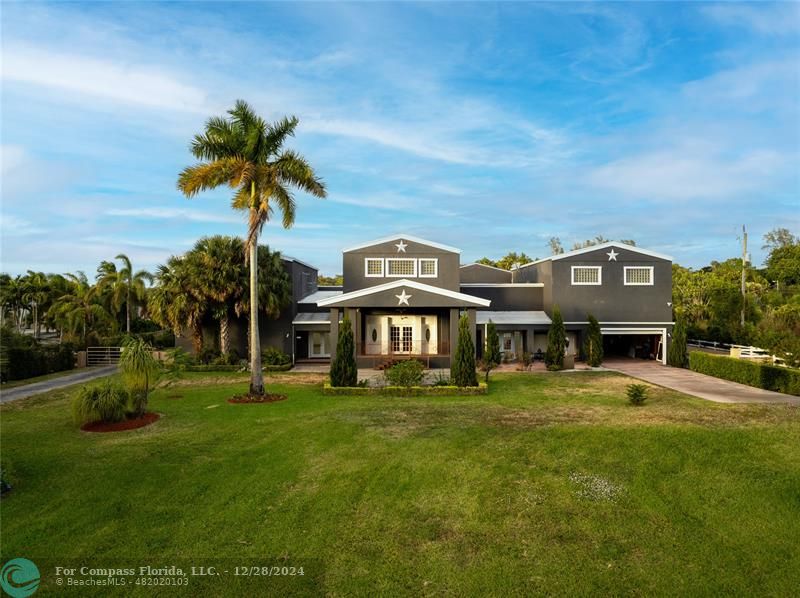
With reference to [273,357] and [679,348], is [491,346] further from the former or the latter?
[273,357]

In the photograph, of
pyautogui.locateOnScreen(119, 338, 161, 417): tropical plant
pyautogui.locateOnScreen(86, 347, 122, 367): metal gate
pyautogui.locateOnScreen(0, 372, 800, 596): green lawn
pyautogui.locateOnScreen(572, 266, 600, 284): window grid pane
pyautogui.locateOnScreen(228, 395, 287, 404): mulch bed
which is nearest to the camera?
pyautogui.locateOnScreen(0, 372, 800, 596): green lawn

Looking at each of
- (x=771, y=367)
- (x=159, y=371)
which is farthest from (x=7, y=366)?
(x=771, y=367)

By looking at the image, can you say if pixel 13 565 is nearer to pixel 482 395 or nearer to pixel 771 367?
pixel 482 395

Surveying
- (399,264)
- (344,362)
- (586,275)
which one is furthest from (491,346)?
(344,362)

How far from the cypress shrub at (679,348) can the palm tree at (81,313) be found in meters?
39.6

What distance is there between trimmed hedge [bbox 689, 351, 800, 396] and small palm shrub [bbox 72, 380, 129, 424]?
A: 80.9ft

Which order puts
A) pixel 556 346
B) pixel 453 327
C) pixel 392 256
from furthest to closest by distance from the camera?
pixel 392 256, pixel 556 346, pixel 453 327

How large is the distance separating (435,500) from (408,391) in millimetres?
11169

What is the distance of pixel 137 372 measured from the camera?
1458cm

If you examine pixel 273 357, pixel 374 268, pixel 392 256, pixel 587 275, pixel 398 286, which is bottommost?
pixel 273 357

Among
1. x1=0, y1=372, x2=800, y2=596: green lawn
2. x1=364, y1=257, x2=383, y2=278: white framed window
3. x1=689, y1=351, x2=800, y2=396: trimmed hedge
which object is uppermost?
x1=364, y1=257, x2=383, y2=278: white framed window

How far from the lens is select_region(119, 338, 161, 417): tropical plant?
14531mm

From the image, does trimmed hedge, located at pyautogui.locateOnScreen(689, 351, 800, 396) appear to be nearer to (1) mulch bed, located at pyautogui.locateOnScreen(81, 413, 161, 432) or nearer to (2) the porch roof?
(2) the porch roof

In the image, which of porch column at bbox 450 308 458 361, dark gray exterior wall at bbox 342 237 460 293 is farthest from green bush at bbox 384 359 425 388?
dark gray exterior wall at bbox 342 237 460 293
